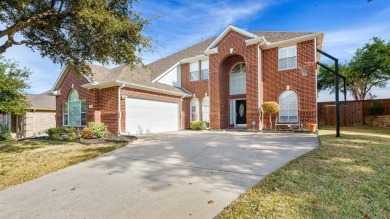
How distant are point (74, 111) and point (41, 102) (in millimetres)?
10159

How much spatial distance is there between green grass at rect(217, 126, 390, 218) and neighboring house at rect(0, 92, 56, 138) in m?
23.9

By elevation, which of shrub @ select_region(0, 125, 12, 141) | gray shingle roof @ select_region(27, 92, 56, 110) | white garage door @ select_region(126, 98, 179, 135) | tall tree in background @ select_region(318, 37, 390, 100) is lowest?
shrub @ select_region(0, 125, 12, 141)

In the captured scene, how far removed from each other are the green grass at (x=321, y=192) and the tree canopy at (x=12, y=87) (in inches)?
832

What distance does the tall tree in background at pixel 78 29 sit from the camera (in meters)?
7.77

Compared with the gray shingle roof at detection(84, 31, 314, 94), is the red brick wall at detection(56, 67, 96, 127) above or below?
below

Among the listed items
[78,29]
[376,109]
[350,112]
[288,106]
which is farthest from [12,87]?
[376,109]

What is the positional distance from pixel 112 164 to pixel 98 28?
5193mm

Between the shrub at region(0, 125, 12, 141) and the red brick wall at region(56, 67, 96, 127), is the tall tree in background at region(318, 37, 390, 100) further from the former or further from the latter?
the shrub at region(0, 125, 12, 141)

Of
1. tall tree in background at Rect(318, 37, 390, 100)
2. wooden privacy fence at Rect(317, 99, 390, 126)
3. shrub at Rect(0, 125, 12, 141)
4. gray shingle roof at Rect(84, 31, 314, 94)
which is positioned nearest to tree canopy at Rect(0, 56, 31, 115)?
shrub at Rect(0, 125, 12, 141)

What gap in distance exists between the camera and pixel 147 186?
4.57 meters

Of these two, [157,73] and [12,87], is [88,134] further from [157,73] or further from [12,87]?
[12,87]

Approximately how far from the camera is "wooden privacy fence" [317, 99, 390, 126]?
17.3 m

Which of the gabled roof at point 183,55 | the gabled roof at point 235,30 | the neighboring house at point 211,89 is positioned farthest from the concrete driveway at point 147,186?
the gabled roof at point 183,55

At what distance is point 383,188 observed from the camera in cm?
395
